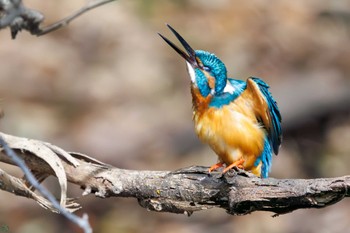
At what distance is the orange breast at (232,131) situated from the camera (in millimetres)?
3889

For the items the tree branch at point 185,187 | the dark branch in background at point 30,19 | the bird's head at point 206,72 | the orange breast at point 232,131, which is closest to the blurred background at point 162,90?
the bird's head at point 206,72

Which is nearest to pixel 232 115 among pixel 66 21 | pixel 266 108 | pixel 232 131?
pixel 232 131

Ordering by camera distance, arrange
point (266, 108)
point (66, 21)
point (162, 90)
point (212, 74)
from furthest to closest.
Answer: point (162, 90)
point (212, 74)
point (266, 108)
point (66, 21)

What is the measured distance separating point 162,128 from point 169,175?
397 centimetres

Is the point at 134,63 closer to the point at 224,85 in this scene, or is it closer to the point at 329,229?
the point at 329,229

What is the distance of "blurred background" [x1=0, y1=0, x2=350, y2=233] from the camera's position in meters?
6.81

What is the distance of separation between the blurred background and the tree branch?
9.42 ft

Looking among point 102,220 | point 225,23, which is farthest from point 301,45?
point 102,220

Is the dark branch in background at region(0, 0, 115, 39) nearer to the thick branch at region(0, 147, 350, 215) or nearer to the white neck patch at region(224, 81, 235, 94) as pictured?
the thick branch at region(0, 147, 350, 215)

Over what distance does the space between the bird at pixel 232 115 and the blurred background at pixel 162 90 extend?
2599 mm

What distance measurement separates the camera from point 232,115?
154 inches

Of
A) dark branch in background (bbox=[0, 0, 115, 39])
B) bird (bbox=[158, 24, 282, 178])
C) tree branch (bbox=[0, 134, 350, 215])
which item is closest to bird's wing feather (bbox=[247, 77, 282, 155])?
bird (bbox=[158, 24, 282, 178])

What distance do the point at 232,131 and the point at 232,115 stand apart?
0.09 metres

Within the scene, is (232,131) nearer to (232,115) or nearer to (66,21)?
(232,115)
